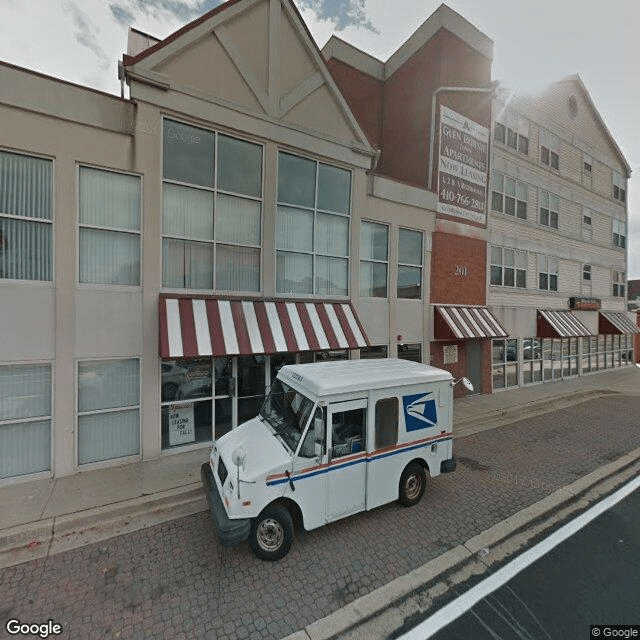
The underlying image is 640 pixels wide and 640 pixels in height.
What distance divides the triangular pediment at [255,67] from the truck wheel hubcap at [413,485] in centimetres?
906

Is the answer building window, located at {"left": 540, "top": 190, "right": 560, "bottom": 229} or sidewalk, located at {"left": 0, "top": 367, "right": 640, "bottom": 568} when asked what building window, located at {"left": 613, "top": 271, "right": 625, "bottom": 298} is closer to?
building window, located at {"left": 540, "top": 190, "right": 560, "bottom": 229}

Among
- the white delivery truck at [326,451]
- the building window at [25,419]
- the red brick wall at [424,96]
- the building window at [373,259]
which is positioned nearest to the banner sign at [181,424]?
the building window at [25,419]

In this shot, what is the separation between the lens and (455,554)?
4738 millimetres

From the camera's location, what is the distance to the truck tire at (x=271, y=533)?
15.0 feet

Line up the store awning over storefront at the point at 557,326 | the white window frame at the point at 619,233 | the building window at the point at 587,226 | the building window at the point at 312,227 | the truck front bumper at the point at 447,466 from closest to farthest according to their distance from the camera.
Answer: the truck front bumper at the point at 447,466
the building window at the point at 312,227
the store awning over storefront at the point at 557,326
the building window at the point at 587,226
the white window frame at the point at 619,233

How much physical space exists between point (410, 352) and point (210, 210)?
26.5 feet

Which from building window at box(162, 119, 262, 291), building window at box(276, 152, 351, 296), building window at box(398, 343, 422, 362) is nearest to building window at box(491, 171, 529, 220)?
building window at box(398, 343, 422, 362)

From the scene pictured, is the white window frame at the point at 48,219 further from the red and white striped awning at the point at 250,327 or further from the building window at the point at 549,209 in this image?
the building window at the point at 549,209

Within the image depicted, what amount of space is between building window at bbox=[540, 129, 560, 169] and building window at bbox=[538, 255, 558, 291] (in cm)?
482

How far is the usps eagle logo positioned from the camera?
5.75 m

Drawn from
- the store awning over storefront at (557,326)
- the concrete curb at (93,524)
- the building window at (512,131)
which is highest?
the building window at (512,131)

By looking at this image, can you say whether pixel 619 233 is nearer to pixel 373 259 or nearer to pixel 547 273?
pixel 547 273

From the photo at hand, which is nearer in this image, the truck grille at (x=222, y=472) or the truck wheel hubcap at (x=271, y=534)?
the truck wheel hubcap at (x=271, y=534)

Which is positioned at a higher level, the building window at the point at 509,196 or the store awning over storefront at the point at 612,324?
the building window at the point at 509,196
